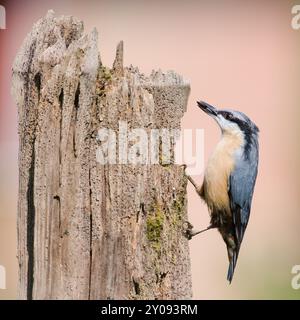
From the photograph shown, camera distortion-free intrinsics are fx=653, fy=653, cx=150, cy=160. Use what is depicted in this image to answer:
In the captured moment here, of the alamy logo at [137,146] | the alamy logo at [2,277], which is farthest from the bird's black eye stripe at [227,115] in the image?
the alamy logo at [2,277]

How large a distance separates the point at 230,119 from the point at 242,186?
32 cm

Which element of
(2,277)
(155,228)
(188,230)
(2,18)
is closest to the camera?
(155,228)

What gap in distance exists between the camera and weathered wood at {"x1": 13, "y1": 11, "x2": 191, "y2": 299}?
8.30ft

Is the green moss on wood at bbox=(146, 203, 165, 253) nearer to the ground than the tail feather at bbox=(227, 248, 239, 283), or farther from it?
farther from it

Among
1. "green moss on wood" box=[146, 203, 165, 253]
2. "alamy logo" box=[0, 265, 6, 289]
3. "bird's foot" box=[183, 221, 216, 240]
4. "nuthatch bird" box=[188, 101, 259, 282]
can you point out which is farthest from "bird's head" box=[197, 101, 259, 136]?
"alamy logo" box=[0, 265, 6, 289]

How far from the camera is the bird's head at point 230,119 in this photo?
9.91 feet

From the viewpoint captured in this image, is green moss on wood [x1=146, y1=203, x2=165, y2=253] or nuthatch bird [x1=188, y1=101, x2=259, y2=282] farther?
nuthatch bird [x1=188, y1=101, x2=259, y2=282]

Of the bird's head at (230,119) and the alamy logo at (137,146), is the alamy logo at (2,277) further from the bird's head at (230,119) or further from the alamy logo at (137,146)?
the bird's head at (230,119)

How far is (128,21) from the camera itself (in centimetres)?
312

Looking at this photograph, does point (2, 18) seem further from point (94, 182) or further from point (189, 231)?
point (189, 231)

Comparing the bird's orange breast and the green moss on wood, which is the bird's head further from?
the green moss on wood

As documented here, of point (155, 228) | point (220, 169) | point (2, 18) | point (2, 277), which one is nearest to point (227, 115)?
point (220, 169)

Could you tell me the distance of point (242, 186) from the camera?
3.05m
